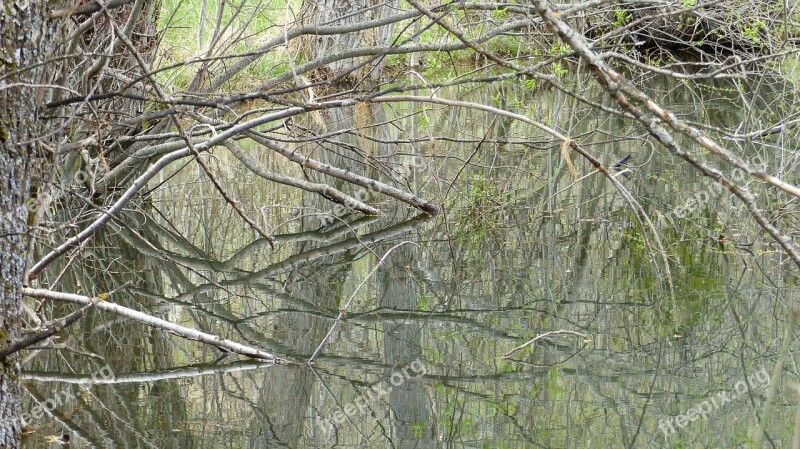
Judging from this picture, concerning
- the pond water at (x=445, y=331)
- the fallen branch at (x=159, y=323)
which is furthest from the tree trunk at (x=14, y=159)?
the fallen branch at (x=159, y=323)

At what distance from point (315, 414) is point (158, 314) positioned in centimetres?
166

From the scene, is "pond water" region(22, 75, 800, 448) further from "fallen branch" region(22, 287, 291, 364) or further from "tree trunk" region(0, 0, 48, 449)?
"tree trunk" region(0, 0, 48, 449)

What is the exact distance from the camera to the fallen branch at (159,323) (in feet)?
10.6

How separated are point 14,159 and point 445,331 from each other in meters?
2.46

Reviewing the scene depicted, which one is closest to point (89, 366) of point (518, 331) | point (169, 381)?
point (169, 381)

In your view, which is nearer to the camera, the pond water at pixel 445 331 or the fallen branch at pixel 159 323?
the fallen branch at pixel 159 323

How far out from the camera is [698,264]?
547cm

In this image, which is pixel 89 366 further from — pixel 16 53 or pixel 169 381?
pixel 16 53

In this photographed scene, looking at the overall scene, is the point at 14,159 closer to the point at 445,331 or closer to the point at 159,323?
the point at 159,323

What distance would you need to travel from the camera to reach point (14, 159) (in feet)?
7.84

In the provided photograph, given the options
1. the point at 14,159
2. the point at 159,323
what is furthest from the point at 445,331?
the point at 14,159

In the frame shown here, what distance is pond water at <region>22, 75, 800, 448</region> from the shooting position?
334 cm

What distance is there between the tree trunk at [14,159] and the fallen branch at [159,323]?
46 cm

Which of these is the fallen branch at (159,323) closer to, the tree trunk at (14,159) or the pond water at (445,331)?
the pond water at (445,331)
